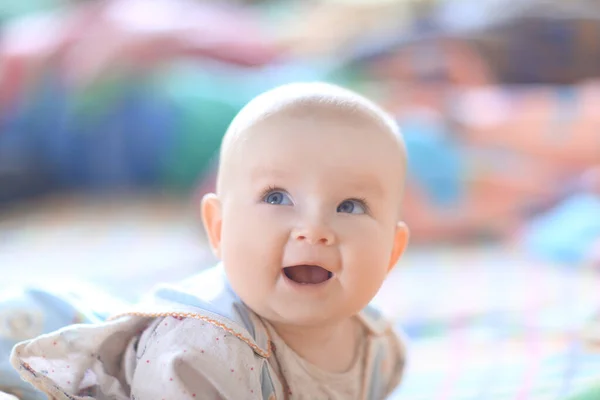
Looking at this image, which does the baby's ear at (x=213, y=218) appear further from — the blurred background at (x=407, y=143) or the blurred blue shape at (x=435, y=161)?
the blurred blue shape at (x=435, y=161)

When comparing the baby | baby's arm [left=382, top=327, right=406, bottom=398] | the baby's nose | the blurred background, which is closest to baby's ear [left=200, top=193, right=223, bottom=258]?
the baby

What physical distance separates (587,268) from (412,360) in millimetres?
503

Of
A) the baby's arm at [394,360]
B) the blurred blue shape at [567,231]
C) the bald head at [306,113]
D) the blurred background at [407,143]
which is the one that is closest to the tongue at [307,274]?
the bald head at [306,113]

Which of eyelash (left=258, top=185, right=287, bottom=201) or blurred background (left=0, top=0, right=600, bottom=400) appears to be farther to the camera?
blurred background (left=0, top=0, right=600, bottom=400)

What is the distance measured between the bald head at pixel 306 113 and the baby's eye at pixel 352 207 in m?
0.06

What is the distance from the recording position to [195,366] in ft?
2.32

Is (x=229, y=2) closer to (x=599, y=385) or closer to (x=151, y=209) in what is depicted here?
(x=151, y=209)

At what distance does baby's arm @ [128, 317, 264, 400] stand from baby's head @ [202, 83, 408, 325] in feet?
0.15

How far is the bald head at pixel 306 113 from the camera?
738 millimetres

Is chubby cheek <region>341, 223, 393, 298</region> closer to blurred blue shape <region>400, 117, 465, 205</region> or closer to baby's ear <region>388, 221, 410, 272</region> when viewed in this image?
baby's ear <region>388, 221, 410, 272</region>

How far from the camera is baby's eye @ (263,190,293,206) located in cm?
73

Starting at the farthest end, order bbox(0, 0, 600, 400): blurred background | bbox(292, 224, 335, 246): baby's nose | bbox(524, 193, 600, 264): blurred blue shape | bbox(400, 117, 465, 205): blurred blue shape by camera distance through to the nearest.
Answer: bbox(400, 117, 465, 205): blurred blue shape → bbox(524, 193, 600, 264): blurred blue shape → bbox(0, 0, 600, 400): blurred background → bbox(292, 224, 335, 246): baby's nose

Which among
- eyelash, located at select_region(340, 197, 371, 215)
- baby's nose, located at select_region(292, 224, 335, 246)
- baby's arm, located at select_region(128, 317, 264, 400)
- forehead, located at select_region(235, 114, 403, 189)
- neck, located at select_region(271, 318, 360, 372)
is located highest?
forehead, located at select_region(235, 114, 403, 189)

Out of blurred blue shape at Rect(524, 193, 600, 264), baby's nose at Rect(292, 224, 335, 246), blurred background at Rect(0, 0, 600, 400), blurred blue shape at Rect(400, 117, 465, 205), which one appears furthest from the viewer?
blurred blue shape at Rect(400, 117, 465, 205)
